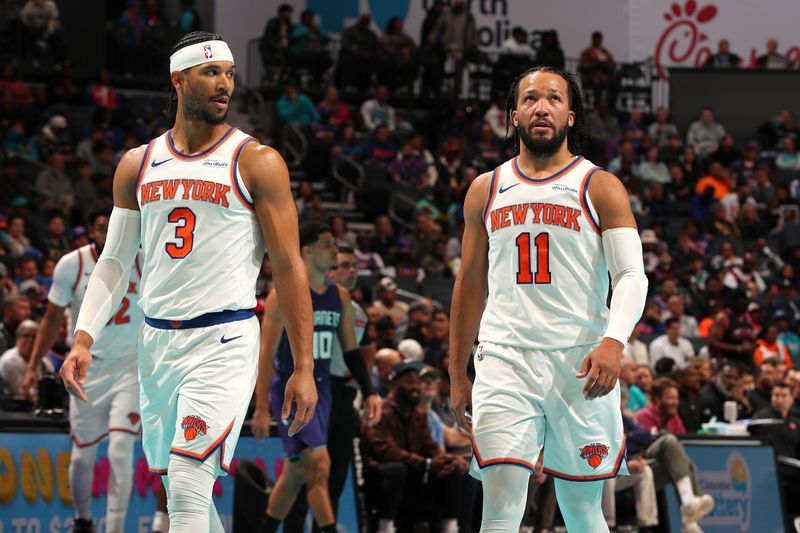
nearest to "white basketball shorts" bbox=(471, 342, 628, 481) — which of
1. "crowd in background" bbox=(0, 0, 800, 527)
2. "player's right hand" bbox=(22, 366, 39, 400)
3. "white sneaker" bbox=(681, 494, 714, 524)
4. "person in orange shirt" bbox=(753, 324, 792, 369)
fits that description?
"player's right hand" bbox=(22, 366, 39, 400)

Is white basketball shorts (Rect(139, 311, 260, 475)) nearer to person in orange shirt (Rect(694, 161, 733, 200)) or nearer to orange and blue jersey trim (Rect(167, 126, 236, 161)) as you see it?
orange and blue jersey trim (Rect(167, 126, 236, 161))

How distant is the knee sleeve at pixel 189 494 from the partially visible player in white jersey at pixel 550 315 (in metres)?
1.17

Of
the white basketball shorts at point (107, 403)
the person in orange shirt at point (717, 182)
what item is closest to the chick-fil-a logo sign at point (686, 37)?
the person in orange shirt at point (717, 182)

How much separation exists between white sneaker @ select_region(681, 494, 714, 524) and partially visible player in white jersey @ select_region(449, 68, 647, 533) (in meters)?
5.66

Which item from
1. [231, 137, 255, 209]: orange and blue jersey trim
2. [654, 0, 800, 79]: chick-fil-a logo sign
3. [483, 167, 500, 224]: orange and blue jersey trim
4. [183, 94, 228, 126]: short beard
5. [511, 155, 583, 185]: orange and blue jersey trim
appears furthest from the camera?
[654, 0, 800, 79]: chick-fil-a logo sign

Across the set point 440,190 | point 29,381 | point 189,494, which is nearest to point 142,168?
point 189,494

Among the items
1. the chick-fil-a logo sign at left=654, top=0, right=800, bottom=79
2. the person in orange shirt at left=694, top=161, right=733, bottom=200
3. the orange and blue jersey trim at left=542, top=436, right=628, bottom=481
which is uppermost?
the chick-fil-a logo sign at left=654, top=0, right=800, bottom=79

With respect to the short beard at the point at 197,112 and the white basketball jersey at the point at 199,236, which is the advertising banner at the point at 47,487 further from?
the short beard at the point at 197,112

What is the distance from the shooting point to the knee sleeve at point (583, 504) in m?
5.71

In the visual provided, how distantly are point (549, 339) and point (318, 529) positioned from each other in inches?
152

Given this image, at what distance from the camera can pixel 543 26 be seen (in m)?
26.8

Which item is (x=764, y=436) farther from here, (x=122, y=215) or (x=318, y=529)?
(x=122, y=215)

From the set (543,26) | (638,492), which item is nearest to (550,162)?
(638,492)

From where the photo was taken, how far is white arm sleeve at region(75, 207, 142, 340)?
227 inches
